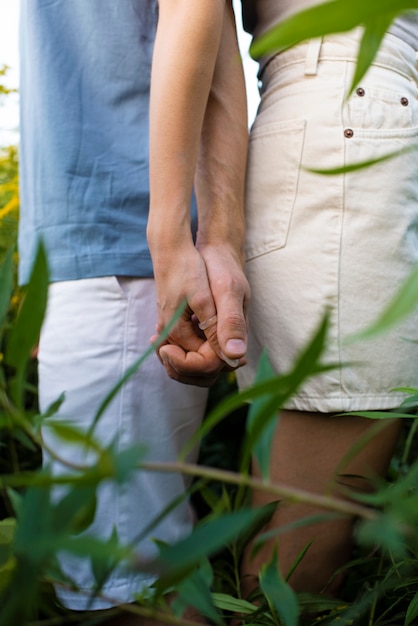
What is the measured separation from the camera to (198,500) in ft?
5.21

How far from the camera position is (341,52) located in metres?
0.99

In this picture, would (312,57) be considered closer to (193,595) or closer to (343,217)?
(343,217)

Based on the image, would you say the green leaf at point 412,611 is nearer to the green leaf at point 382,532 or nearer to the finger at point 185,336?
the green leaf at point 382,532

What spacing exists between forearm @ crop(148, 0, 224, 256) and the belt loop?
152 mm

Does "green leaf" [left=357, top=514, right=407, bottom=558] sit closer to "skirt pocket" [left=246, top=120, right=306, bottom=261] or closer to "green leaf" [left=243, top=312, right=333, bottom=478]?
"green leaf" [left=243, top=312, right=333, bottom=478]

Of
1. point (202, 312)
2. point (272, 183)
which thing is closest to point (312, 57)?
point (272, 183)

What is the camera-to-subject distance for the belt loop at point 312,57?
990mm

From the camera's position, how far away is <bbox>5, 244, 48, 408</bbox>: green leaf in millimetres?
310

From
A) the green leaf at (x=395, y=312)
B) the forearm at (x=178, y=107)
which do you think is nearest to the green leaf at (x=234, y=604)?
the forearm at (x=178, y=107)

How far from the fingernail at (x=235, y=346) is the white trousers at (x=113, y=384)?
27 centimetres

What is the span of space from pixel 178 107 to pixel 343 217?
267 mm

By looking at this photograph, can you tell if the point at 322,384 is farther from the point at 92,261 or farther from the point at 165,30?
the point at 165,30

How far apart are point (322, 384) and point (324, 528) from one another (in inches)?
8.2

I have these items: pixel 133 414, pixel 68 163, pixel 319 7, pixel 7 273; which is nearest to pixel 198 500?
pixel 133 414
